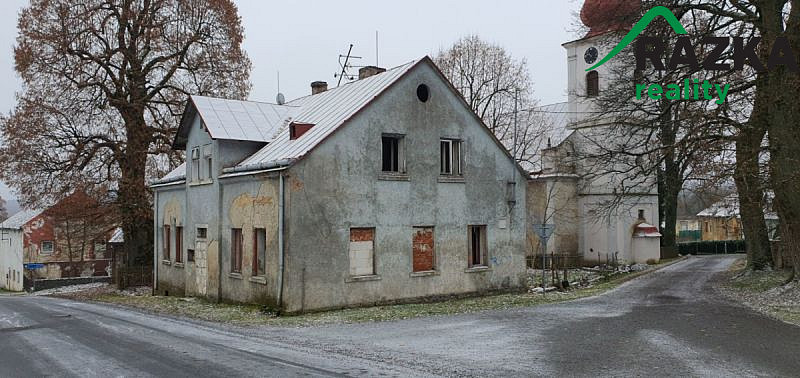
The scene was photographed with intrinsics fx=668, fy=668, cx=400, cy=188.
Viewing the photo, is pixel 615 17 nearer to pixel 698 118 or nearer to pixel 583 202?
pixel 698 118

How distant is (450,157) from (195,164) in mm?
8649

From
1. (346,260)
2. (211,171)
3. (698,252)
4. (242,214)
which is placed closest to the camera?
(346,260)

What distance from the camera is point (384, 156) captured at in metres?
19.9

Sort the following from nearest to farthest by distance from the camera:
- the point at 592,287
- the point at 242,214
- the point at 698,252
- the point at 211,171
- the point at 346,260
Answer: the point at 346,260
the point at 242,214
the point at 211,171
the point at 592,287
the point at 698,252

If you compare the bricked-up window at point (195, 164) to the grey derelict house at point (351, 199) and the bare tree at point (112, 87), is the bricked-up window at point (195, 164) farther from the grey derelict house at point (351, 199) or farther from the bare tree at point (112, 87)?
the bare tree at point (112, 87)

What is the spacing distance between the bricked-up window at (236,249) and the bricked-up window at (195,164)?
317cm

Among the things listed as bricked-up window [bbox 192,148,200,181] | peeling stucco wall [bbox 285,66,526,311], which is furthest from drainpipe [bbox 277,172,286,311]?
bricked-up window [bbox 192,148,200,181]

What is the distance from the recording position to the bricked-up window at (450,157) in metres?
21.3

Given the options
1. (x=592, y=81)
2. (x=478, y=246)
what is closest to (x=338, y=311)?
(x=478, y=246)

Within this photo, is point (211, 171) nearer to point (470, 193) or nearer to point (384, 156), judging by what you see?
point (384, 156)

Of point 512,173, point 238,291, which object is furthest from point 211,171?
point 512,173

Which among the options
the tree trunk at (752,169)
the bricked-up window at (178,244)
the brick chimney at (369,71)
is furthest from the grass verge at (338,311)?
the brick chimney at (369,71)

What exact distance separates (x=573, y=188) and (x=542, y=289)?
20.0 m

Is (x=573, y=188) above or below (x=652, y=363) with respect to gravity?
above
